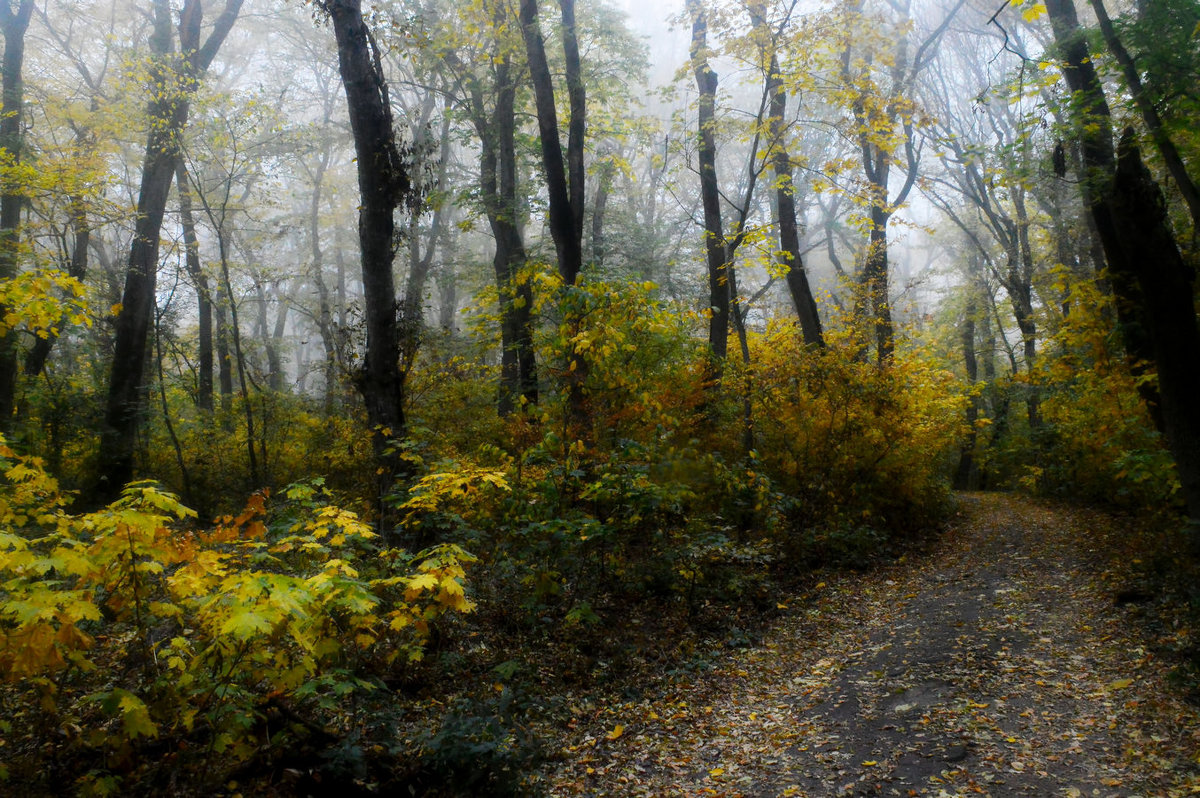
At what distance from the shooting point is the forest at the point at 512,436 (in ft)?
10.9

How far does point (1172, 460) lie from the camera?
669 centimetres

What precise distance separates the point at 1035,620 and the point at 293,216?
2851 centimetres

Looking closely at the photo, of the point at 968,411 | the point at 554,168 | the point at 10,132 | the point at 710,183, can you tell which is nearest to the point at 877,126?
the point at 710,183

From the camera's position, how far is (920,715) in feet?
14.5

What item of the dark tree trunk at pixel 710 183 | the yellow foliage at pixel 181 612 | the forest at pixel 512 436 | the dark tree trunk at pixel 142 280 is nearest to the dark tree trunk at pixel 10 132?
A: the forest at pixel 512 436

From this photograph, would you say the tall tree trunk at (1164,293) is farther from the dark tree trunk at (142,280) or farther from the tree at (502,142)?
the dark tree trunk at (142,280)

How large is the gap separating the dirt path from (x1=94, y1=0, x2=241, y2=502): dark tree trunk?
993 cm

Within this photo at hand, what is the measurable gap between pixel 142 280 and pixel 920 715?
515 inches

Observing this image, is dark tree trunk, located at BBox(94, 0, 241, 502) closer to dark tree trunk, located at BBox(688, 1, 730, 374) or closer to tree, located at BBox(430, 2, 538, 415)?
tree, located at BBox(430, 2, 538, 415)

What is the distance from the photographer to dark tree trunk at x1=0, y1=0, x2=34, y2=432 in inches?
400

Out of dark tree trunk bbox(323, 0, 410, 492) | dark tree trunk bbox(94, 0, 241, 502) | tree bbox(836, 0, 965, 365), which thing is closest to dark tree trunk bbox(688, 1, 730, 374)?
tree bbox(836, 0, 965, 365)

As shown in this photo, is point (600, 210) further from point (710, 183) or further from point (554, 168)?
point (554, 168)

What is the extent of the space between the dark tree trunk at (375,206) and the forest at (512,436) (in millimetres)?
38

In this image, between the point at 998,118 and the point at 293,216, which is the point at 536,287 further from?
the point at 293,216
